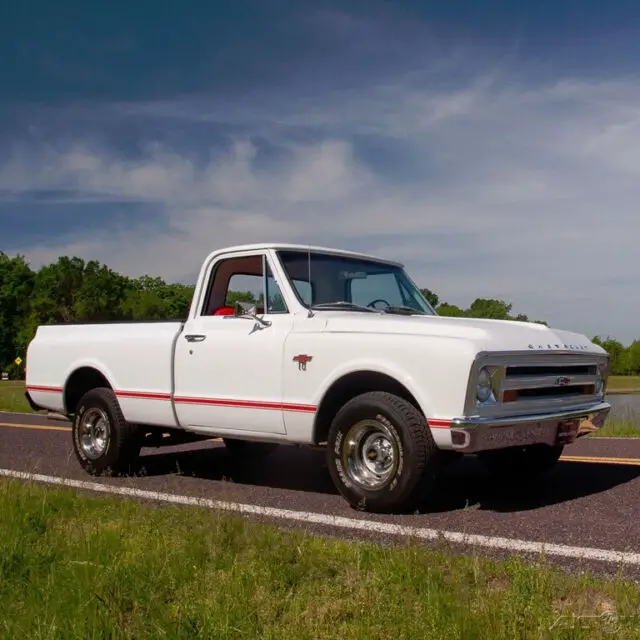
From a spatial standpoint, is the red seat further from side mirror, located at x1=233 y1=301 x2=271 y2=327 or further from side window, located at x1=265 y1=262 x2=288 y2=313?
side window, located at x1=265 y1=262 x2=288 y2=313

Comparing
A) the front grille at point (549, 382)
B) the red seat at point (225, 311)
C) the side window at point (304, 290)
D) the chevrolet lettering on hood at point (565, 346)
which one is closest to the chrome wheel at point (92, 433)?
the red seat at point (225, 311)

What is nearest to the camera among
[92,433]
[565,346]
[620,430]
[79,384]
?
[565,346]

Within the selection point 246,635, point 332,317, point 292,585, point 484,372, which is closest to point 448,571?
point 292,585

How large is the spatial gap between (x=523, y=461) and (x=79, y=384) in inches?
180

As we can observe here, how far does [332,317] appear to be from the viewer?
624 cm

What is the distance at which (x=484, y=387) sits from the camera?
533 cm

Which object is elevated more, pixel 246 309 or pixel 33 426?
pixel 246 309

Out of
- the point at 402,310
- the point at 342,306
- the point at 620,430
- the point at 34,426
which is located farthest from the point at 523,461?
the point at 34,426

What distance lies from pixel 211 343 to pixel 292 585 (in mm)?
3352

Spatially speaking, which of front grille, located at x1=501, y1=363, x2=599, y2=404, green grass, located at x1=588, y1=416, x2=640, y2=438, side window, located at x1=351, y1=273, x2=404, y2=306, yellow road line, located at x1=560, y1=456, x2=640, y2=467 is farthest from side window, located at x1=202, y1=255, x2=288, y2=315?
green grass, located at x1=588, y1=416, x2=640, y2=438

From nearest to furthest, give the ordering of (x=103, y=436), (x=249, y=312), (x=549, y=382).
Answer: (x=549, y=382) → (x=249, y=312) → (x=103, y=436)

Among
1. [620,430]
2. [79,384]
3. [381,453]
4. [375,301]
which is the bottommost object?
[620,430]

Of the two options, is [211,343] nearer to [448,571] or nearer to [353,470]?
[353,470]

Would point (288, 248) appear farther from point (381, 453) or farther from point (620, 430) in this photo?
point (620, 430)
